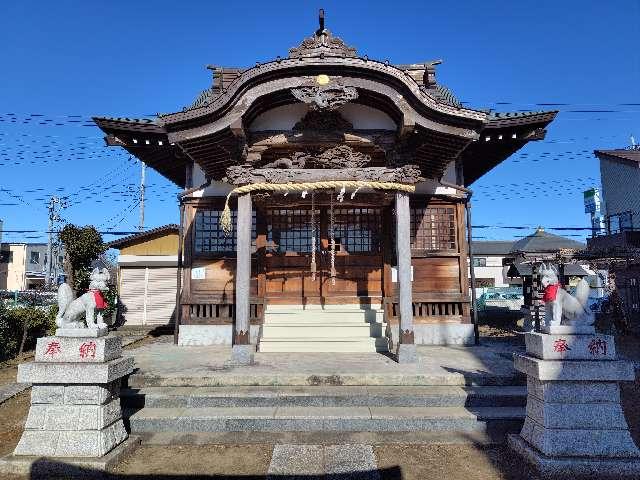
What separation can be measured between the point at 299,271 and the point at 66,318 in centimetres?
669

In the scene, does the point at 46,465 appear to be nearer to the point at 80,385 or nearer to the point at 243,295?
the point at 80,385

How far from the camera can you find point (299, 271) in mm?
11266

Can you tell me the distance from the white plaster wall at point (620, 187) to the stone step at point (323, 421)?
30053 millimetres

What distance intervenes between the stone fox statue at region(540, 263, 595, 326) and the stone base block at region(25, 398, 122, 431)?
223 inches

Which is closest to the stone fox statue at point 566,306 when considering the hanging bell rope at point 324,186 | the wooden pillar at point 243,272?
the hanging bell rope at point 324,186

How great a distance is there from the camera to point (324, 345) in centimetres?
938

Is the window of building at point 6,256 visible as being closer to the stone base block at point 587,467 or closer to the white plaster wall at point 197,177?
the white plaster wall at point 197,177

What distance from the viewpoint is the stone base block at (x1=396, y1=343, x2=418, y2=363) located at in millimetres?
7840

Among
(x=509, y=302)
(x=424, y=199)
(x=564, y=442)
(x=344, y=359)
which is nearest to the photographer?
(x=564, y=442)

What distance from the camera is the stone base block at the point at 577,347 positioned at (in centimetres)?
475

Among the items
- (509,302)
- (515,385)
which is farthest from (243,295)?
(509,302)

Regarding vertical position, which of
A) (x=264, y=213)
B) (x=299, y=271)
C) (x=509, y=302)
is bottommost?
(x=509, y=302)

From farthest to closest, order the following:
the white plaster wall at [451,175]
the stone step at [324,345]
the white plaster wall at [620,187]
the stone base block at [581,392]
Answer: the white plaster wall at [620,187] → the white plaster wall at [451,175] → the stone step at [324,345] → the stone base block at [581,392]

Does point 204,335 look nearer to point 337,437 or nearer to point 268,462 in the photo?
point 337,437
